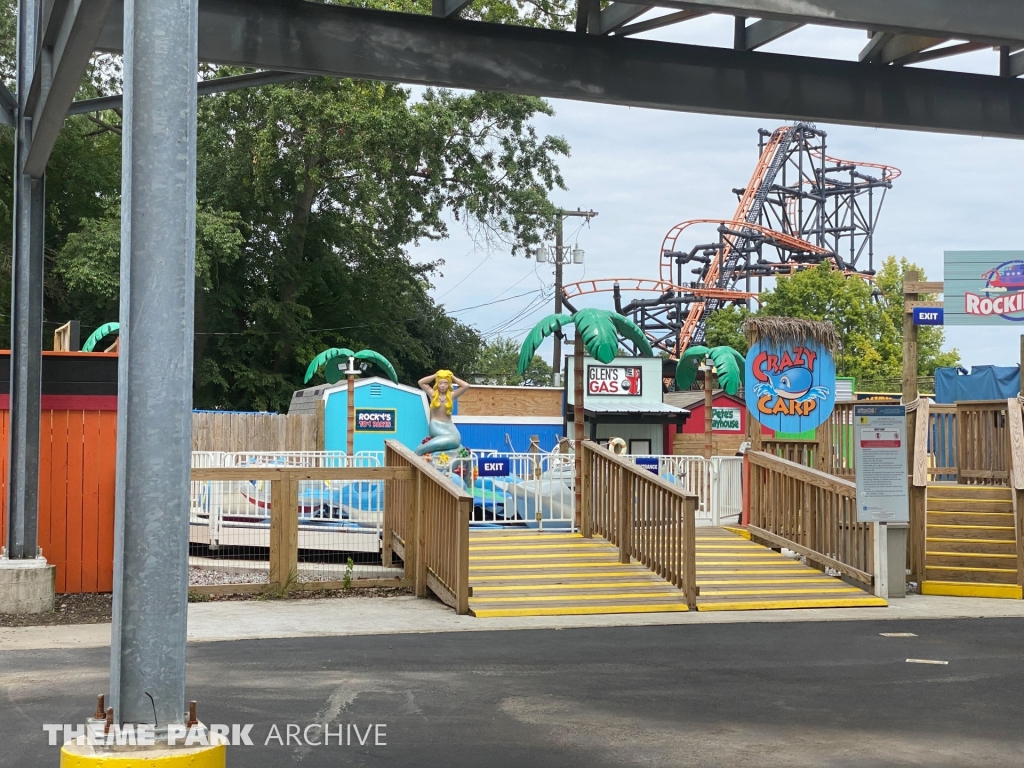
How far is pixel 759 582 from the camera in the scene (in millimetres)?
13688

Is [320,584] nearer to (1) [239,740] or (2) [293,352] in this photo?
(1) [239,740]

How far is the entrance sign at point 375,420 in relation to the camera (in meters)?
31.7

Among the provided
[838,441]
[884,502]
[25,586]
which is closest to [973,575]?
[884,502]

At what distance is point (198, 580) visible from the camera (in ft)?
44.2

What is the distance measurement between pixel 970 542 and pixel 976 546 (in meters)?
0.10

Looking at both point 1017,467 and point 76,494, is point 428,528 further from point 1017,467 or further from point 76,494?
point 1017,467

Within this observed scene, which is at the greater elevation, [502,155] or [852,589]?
[502,155]

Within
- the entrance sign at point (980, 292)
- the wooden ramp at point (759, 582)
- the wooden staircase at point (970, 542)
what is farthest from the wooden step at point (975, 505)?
the entrance sign at point (980, 292)

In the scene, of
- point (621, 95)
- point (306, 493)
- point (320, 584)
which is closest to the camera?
point (621, 95)

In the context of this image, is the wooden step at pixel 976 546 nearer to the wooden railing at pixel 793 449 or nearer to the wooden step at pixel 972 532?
the wooden step at pixel 972 532

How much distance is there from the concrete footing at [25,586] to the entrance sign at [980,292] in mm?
16090

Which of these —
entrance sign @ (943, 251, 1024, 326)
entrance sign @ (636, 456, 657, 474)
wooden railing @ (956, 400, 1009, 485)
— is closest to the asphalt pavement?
entrance sign @ (636, 456, 657, 474)

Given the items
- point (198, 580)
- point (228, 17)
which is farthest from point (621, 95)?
point (198, 580)

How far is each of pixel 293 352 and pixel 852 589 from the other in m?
30.0
